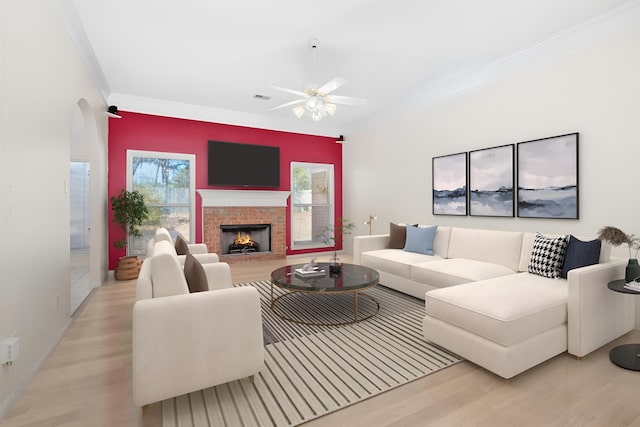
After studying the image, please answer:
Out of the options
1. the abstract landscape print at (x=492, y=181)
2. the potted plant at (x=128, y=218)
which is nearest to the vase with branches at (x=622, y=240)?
the abstract landscape print at (x=492, y=181)

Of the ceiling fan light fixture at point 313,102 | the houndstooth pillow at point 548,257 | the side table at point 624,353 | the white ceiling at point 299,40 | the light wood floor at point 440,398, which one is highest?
the white ceiling at point 299,40

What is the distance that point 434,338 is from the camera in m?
2.55

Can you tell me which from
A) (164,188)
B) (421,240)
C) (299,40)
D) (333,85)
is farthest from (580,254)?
(164,188)

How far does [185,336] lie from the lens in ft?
5.80

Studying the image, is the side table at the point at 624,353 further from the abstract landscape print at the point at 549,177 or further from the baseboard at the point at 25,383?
the baseboard at the point at 25,383

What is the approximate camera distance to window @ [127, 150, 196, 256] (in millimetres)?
5488

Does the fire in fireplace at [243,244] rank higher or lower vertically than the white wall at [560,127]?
lower

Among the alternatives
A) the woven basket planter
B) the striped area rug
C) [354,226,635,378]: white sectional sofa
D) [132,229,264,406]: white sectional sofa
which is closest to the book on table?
the striped area rug

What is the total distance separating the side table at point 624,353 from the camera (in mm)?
2229

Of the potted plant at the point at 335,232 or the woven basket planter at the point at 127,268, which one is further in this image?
the potted plant at the point at 335,232

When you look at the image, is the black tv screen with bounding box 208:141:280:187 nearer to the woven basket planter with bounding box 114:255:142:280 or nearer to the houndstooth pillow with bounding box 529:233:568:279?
the woven basket planter with bounding box 114:255:142:280

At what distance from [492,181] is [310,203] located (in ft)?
12.9

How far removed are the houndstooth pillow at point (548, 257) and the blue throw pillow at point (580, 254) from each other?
44 mm

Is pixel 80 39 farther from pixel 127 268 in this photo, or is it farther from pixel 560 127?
pixel 560 127
